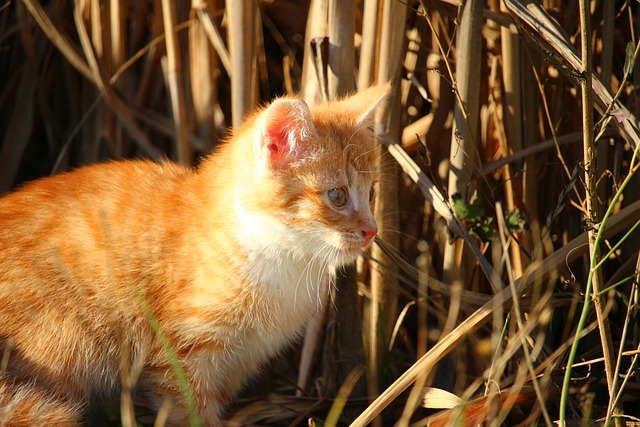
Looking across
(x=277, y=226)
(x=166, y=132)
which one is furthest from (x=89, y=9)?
(x=277, y=226)

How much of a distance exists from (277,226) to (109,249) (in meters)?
0.45

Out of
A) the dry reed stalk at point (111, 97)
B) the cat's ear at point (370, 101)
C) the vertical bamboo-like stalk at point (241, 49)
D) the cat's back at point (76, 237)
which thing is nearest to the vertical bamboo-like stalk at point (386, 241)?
the cat's ear at point (370, 101)

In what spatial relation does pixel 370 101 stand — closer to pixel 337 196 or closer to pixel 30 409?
pixel 337 196

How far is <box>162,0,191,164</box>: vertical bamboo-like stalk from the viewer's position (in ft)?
7.68

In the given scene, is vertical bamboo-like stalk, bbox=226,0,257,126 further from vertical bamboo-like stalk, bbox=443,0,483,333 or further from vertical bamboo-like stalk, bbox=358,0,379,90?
vertical bamboo-like stalk, bbox=443,0,483,333

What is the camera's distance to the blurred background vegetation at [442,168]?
6.35 feet

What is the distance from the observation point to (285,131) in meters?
1.82

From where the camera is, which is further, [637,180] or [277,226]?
[637,180]

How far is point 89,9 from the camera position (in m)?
2.63

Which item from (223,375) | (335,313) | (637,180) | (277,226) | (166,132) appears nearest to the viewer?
(277,226)

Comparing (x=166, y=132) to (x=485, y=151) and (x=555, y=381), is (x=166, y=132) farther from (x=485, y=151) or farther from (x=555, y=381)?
(x=555, y=381)

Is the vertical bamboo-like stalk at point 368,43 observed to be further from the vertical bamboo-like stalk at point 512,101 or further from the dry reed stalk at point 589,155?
the dry reed stalk at point 589,155

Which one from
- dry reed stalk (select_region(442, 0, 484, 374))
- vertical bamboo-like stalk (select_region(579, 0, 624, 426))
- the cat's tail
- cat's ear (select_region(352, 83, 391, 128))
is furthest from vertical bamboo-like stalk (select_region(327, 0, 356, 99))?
the cat's tail

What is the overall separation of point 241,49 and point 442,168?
74 cm
